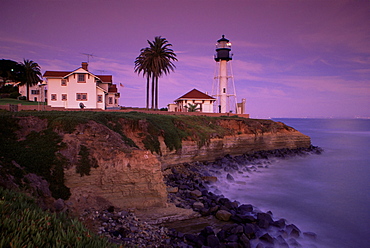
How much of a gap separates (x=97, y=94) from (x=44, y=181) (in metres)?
29.4

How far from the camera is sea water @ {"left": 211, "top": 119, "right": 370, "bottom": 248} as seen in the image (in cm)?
1139

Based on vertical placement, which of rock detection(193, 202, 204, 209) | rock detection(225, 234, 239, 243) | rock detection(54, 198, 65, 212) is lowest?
rock detection(225, 234, 239, 243)

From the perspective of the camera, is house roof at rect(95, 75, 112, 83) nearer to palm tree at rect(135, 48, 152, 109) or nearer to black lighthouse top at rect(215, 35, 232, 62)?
palm tree at rect(135, 48, 152, 109)

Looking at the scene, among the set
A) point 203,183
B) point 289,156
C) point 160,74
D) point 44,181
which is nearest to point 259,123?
point 289,156

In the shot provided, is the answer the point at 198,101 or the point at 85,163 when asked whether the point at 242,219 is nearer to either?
the point at 85,163

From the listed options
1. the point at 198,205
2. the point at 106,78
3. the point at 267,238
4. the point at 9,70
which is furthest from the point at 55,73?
the point at 267,238

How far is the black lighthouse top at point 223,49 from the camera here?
150 ft

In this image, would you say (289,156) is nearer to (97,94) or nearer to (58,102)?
(97,94)

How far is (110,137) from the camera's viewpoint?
1212 cm

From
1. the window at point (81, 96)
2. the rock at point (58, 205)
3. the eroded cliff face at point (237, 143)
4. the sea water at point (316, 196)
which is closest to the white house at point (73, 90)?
the window at point (81, 96)

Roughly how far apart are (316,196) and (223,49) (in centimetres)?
3509

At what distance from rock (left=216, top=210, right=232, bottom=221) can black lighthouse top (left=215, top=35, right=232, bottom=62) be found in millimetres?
39056

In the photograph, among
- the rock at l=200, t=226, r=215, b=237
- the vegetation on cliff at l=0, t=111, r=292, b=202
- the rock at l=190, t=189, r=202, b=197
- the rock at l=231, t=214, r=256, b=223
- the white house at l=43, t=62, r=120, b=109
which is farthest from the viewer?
the white house at l=43, t=62, r=120, b=109

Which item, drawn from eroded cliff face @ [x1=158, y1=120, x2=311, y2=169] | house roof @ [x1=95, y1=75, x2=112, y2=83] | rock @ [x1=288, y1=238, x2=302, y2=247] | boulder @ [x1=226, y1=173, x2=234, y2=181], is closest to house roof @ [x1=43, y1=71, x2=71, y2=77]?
house roof @ [x1=95, y1=75, x2=112, y2=83]
